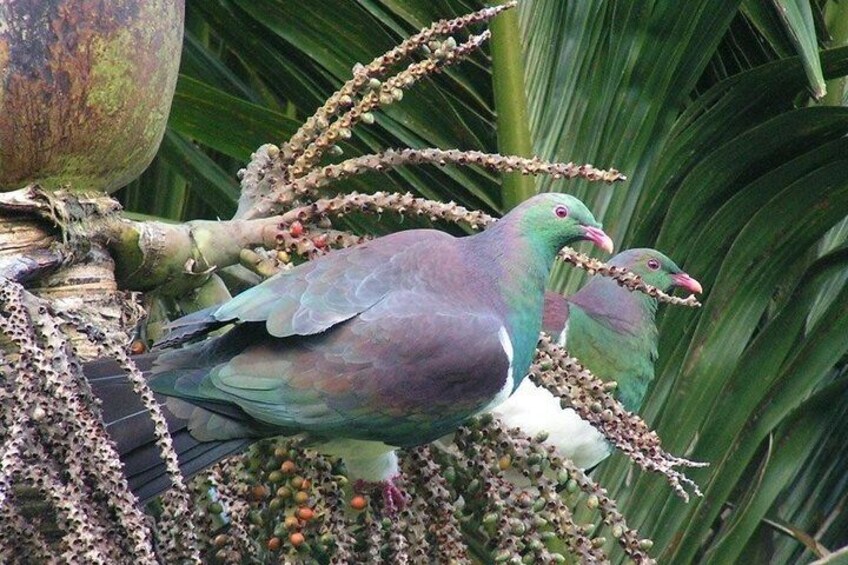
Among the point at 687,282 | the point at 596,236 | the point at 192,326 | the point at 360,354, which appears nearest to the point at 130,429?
the point at 192,326

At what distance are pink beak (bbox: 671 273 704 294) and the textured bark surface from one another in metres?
1.27

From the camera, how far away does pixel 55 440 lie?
3.84 ft

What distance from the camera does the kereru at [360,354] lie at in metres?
1.53

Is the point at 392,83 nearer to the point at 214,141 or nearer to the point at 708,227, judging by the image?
the point at 214,141

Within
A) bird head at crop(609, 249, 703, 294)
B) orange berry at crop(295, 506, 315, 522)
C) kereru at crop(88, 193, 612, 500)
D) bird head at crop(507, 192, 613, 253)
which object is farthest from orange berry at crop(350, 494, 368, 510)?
bird head at crop(609, 249, 703, 294)

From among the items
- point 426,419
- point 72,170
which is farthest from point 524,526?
point 72,170

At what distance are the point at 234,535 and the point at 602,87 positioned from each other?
1294mm

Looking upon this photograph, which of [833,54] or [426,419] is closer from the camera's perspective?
[426,419]

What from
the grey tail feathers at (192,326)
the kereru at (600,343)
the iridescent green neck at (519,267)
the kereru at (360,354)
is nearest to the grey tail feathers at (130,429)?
the kereru at (360,354)

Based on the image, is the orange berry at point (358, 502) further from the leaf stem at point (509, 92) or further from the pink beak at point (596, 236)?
the leaf stem at point (509, 92)

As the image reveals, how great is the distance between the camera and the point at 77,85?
4.91ft

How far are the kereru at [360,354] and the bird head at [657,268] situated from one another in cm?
81

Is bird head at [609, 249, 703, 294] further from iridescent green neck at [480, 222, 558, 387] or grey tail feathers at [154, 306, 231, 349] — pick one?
grey tail feathers at [154, 306, 231, 349]

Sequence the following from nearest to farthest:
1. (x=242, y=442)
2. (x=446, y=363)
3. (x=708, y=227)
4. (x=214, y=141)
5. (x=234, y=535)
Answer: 1. (x=234, y=535)
2. (x=242, y=442)
3. (x=446, y=363)
4. (x=214, y=141)
5. (x=708, y=227)
